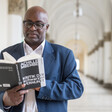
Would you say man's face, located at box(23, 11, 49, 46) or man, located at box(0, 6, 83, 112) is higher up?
man's face, located at box(23, 11, 49, 46)

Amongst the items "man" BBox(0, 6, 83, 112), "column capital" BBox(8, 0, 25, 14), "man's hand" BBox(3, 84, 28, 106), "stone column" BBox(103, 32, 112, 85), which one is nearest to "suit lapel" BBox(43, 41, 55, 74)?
"man" BBox(0, 6, 83, 112)

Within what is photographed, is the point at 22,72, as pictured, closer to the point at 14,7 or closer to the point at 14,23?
the point at 14,23

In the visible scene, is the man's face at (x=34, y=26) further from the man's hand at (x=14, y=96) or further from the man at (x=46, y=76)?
the man's hand at (x=14, y=96)

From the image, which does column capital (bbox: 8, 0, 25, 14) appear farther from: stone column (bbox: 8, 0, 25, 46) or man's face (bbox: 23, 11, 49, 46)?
man's face (bbox: 23, 11, 49, 46)

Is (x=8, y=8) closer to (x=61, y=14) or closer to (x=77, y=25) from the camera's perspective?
(x=61, y=14)

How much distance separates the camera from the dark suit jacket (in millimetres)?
1971

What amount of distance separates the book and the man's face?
9.9 inches

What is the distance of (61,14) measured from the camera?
24172 millimetres

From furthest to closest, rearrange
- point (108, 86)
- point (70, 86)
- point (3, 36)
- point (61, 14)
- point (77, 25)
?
point (77, 25) < point (61, 14) < point (108, 86) < point (3, 36) < point (70, 86)

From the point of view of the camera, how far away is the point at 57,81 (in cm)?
209

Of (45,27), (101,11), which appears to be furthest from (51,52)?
(101,11)

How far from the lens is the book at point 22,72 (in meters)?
1.81

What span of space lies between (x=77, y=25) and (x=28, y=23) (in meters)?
31.6

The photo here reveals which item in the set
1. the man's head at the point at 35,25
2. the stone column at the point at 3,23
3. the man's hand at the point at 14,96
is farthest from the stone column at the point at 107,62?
the man's hand at the point at 14,96
